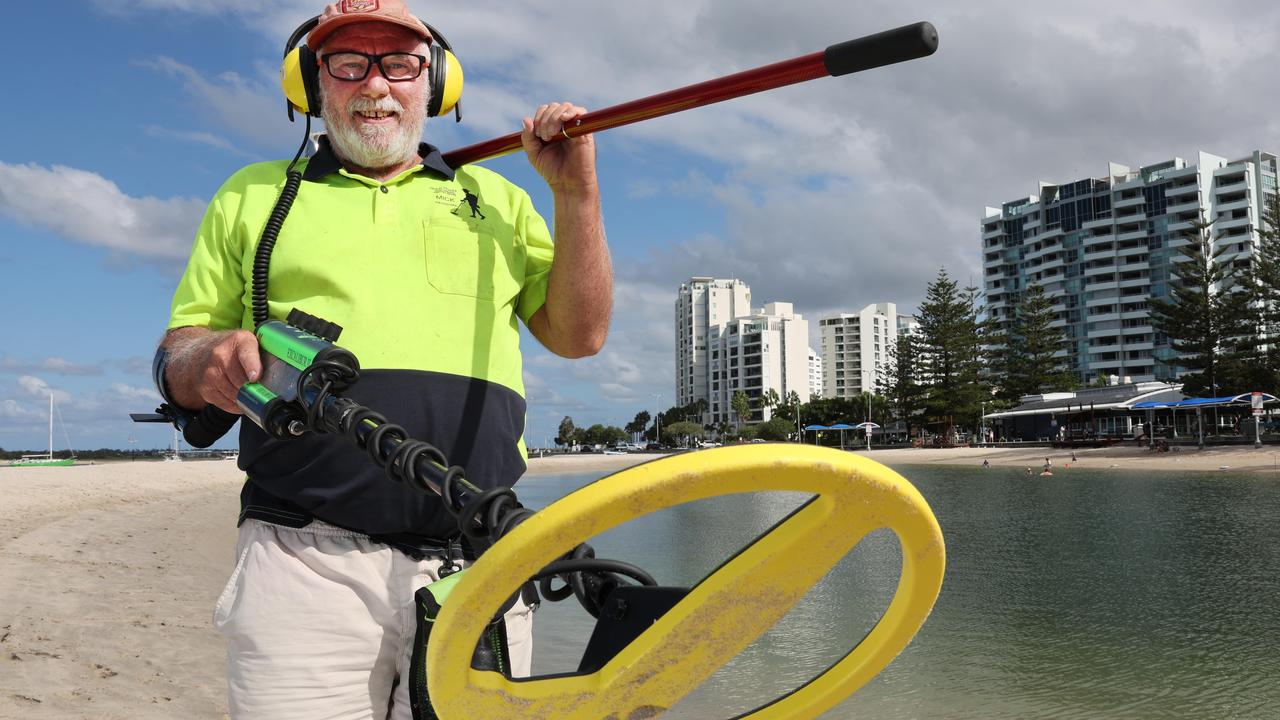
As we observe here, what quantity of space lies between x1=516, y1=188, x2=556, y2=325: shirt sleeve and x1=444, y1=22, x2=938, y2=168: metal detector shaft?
340mm

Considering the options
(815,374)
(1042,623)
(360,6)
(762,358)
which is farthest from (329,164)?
(815,374)

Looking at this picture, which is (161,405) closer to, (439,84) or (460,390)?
(460,390)

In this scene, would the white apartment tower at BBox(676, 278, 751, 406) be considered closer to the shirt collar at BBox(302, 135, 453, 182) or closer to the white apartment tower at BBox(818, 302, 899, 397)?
the white apartment tower at BBox(818, 302, 899, 397)

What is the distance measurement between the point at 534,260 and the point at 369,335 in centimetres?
42

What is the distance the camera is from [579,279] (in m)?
1.77

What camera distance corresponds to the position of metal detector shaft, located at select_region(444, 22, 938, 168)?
4.09 feet

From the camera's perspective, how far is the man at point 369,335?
155 centimetres

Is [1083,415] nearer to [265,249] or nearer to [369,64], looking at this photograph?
[369,64]

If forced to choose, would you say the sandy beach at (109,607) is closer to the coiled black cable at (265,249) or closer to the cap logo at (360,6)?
the coiled black cable at (265,249)

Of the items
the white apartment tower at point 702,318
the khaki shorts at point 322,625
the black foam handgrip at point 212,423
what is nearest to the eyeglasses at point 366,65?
the black foam handgrip at point 212,423

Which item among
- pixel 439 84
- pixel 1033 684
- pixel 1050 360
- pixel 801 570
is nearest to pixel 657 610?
pixel 801 570

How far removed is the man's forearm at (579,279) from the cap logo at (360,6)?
0.55 meters

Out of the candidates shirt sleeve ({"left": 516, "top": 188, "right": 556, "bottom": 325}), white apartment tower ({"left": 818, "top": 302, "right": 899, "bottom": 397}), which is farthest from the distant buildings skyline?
shirt sleeve ({"left": 516, "top": 188, "right": 556, "bottom": 325})

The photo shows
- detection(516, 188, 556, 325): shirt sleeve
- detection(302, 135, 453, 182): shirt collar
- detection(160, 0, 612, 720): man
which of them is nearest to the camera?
detection(160, 0, 612, 720): man
